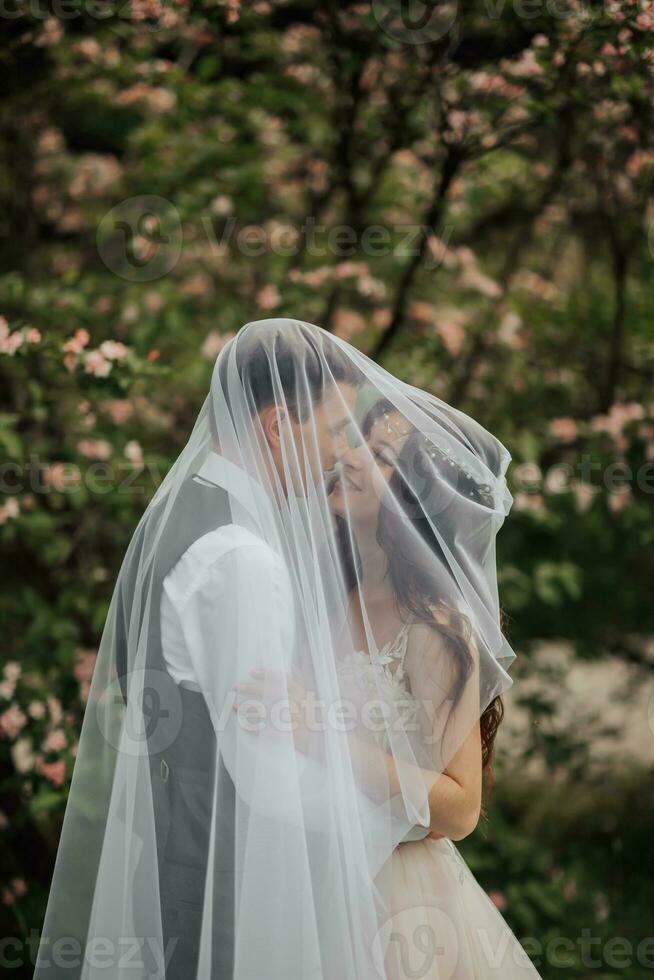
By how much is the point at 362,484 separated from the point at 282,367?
267mm

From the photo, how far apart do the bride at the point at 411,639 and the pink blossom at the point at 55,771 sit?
3.84 feet

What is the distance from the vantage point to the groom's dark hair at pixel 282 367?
1.65 m

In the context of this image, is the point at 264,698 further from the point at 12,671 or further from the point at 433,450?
the point at 12,671

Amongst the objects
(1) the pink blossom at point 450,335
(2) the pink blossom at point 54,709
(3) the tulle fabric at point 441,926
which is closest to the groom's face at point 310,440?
(3) the tulle fabric at point 441,926

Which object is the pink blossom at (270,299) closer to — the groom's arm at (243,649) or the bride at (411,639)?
the bride at (411,639)

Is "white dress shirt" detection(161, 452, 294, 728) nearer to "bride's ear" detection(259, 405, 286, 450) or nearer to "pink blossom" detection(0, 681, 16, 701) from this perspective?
"bride's ear" detection(259, 405, 286, 450)

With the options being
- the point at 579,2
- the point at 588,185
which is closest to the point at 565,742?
the point at 588,185

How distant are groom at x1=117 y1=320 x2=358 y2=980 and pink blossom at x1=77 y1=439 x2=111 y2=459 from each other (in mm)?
1340

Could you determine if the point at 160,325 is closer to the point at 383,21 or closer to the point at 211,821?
the point at 383,21

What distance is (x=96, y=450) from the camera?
2.98 m

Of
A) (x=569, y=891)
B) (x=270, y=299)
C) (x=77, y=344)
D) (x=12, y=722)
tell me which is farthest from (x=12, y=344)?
(x=569, y=891)

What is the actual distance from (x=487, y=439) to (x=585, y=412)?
86.1 inches

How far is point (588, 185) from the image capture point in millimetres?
3801

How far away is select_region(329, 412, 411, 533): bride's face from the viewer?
1693 mm
